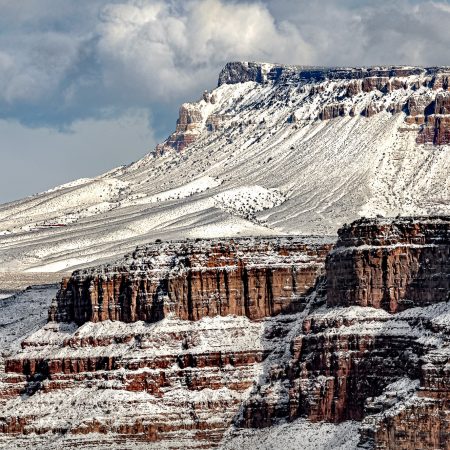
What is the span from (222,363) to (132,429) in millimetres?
5903

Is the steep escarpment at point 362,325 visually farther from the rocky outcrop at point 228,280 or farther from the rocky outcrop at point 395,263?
the rocky outcrop at point 228,280

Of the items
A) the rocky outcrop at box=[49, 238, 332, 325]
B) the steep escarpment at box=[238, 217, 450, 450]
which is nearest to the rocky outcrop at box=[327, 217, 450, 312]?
the steep escarpment at box=[238, 217, 450, 450]

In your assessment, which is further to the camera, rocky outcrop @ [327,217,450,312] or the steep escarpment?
rocky outcrop @ [327,217,450,312]

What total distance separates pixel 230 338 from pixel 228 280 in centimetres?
365

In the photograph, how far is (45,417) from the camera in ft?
395

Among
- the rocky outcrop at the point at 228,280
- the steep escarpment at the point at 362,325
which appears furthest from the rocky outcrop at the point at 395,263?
the rocky outcrop at the point at 228,280

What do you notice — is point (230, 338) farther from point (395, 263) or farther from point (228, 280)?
point (395, 263)

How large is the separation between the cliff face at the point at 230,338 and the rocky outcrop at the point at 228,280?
0.08 m

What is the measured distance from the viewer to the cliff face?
357 ft

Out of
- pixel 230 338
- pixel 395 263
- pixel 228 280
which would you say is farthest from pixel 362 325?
pixel 228 280

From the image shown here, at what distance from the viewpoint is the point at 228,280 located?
12238cm

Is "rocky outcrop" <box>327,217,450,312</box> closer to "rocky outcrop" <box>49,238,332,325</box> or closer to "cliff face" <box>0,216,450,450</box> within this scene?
"cliff face" <box>0,216,450,450</box>

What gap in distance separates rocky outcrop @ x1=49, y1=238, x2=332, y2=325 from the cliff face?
76mm

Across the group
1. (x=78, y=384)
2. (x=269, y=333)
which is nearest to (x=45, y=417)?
(x=78, y=384)
